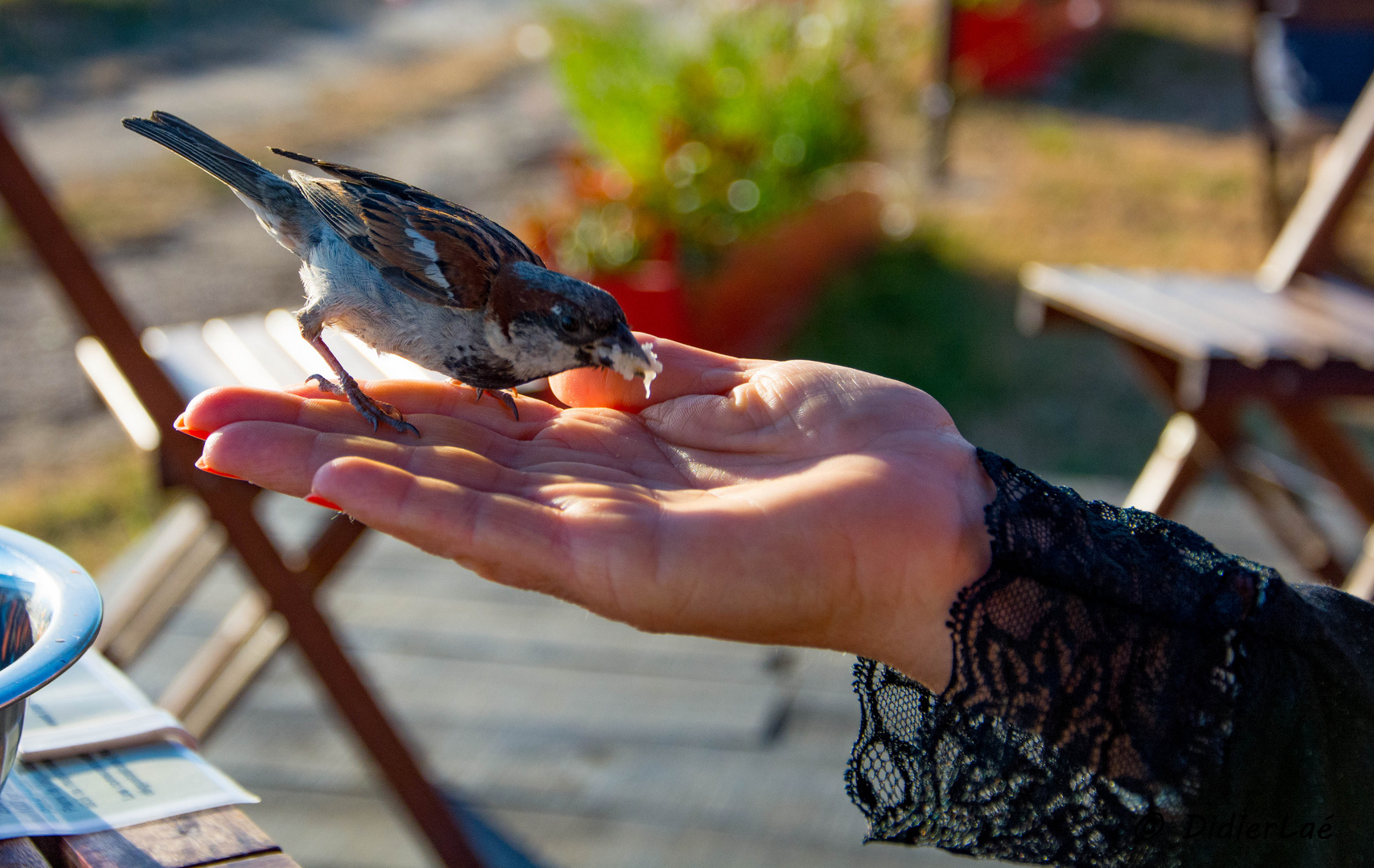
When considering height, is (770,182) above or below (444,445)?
above

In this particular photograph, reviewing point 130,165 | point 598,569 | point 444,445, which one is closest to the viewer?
point 598,569

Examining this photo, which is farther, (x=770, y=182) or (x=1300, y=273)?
(x=770, y=182)

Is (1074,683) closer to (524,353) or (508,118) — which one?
(524,353)

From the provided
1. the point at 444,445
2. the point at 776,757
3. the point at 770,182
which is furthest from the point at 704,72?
the point at 444,445

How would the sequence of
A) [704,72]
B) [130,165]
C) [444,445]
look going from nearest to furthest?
1. [444,445]
2. [704,72]
3. [130,165]

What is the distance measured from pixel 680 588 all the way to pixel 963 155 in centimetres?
981

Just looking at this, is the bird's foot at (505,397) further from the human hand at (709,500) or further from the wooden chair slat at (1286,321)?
the wooden chair slat at (1286,321)

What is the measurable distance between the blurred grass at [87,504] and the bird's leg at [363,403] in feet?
10.3

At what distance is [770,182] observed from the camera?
695 cm

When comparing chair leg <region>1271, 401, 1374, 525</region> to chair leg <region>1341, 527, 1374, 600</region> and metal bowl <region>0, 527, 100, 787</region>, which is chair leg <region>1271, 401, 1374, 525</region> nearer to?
chair leg <region>1341, 527, 1374, 600</region>

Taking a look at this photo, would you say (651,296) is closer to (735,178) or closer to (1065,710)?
(735,178)

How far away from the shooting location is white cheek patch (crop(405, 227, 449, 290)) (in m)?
2.38

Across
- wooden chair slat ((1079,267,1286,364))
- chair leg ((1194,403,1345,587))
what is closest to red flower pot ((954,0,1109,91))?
wooden chair slat ((1079,267,1286,364))

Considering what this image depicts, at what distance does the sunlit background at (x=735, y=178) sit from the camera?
20.1ft
